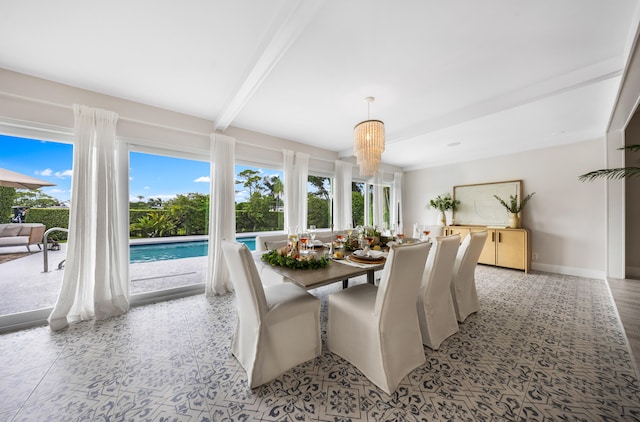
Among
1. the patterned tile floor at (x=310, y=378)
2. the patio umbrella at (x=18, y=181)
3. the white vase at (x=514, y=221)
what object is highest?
the patio umbrella at (x=18, y=181)

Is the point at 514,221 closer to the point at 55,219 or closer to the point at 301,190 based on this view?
the point at 301,190

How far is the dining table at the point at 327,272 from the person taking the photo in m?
1.47

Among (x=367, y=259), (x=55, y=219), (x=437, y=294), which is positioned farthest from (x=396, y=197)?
(x=55, y=219)

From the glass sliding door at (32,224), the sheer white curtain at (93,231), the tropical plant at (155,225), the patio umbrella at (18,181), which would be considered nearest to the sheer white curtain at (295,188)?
the tropical plant at (155,225)

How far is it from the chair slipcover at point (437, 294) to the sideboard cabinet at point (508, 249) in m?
2.46

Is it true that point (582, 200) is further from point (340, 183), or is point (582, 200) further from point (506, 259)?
point (340, 183)

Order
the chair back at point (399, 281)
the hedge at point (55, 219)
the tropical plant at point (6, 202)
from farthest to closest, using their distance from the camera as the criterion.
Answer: the hedge at point (55, 219), the tropical plant at point (6, 202), the chair back at point (399, 281)

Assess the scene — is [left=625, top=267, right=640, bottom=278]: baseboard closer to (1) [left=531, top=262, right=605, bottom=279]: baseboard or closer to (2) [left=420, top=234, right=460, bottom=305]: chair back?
(1) [left=531, top=262, right=605, bottom=279]: baseboard

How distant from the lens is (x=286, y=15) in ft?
4.92

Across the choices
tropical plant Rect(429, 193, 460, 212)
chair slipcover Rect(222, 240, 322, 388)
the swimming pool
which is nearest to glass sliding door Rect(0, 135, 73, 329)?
the swimming pool

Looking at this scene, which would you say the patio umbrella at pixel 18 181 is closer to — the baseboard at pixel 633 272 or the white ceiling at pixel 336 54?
the white ceiling at pixel 336 54

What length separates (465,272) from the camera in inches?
93.7

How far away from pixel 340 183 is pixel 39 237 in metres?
4.25

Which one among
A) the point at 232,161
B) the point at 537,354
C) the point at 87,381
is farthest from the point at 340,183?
the point at 87,381
